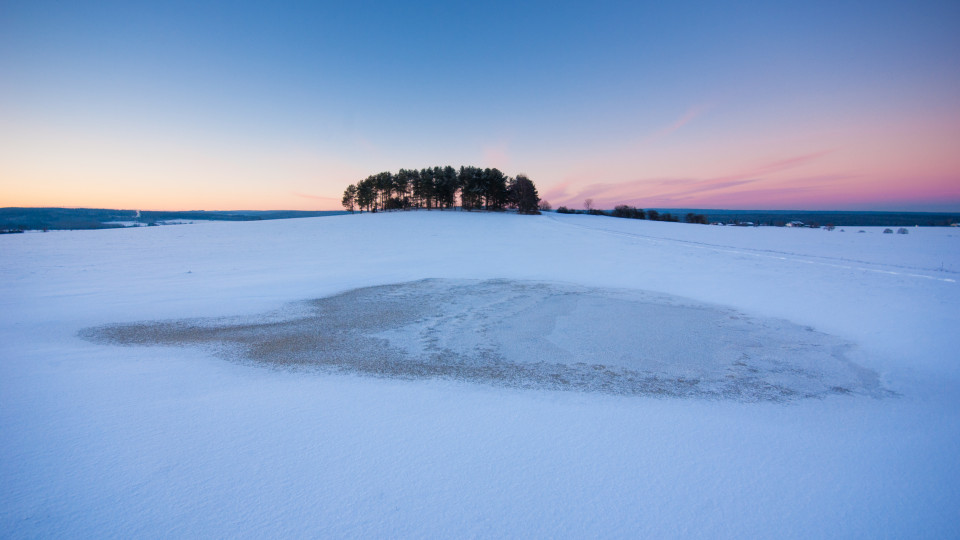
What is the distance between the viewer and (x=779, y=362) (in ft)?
14.1

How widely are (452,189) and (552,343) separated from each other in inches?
2436

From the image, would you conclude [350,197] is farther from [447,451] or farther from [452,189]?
[447,451]

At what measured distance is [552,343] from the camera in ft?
16.2

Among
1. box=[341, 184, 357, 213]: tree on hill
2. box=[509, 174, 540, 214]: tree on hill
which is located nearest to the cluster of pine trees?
box=[509, 174, 540, 214]: tree on hill

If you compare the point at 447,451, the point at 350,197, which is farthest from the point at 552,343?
the point at 350,197

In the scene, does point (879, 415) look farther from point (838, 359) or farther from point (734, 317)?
point (734, 317)

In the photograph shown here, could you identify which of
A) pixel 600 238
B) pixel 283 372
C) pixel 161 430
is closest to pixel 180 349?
pixel 283 372

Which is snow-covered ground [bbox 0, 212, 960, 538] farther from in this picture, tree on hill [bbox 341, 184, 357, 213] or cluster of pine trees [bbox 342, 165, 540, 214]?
tree on hill [bbox 341, 184, 357, 213]

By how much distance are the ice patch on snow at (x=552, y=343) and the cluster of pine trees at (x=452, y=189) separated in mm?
54847

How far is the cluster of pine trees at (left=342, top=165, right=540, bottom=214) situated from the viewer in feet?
206

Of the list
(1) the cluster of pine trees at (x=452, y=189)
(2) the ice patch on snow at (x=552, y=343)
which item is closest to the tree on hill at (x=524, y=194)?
(1) the cluster of pine trees at (x=452, y=189)

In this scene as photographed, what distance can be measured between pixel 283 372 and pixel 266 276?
24.7 ft

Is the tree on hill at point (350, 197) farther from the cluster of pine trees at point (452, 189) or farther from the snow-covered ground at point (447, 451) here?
the snow-covered ground at point (447, 451)

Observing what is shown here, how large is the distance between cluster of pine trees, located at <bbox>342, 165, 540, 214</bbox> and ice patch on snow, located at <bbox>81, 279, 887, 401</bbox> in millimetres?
54847
